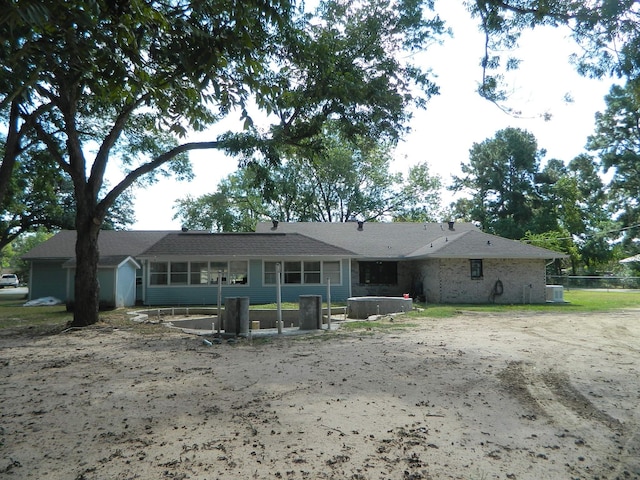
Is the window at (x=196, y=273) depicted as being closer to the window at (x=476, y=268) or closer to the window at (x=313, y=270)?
the window at (x=313, y=270)

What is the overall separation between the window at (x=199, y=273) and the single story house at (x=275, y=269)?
5 cm

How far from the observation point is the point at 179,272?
77.3ft

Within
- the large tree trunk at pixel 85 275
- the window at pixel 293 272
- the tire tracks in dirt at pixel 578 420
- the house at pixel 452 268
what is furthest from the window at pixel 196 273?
the tire tracks in dirt at pixel 578 420

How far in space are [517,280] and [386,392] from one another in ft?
64.2

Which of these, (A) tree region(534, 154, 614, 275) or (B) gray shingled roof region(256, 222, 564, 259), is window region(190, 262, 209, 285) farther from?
(A) tree region(534, 154, 614, 275)

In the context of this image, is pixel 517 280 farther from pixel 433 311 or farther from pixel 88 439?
pixel 88 439

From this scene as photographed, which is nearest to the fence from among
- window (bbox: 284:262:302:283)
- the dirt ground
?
window (bbox: 284:262:302:283)

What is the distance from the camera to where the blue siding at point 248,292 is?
76.1 feet

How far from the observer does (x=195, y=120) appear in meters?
7.22

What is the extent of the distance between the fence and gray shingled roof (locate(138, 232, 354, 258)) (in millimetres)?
22829

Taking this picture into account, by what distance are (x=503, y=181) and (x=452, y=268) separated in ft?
111

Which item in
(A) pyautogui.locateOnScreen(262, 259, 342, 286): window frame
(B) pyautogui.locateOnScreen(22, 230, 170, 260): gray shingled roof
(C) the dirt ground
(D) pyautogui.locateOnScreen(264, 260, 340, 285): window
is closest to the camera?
(C) the dirt ground

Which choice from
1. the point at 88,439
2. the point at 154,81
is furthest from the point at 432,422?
the point at 154,81

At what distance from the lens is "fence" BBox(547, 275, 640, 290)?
38.1 meters
